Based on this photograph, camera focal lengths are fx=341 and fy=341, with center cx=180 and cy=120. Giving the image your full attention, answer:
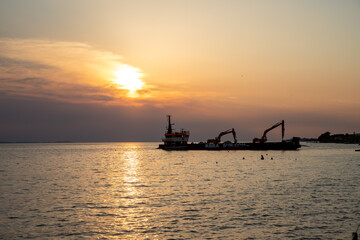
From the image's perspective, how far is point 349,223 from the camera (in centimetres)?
2616

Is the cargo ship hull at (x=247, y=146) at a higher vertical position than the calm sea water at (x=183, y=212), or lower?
higher

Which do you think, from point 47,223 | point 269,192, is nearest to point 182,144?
point 269,192

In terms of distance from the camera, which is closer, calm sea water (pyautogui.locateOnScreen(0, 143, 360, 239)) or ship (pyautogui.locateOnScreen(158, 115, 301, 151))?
calm sea water (pyautogui.locateOnScreen(0, 143, 360, 239))

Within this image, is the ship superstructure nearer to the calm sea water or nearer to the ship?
the ship

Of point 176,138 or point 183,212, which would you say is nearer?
point 183,212

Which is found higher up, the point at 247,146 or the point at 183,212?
the point at 247,146

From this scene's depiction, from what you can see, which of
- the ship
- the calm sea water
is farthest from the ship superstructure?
the calm sea water

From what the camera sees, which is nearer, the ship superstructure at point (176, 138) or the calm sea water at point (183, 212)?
the calm sea water at point (183, 212)

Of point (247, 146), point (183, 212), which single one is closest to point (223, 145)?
point (247, 146)

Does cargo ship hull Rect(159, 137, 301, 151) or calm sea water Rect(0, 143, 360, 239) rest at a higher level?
cargo ship hull Rect(159, 137, 301, 151)

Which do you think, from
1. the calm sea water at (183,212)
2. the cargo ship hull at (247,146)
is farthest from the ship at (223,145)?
the calm sea water at (183,212)

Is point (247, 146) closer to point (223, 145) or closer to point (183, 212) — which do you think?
point (223, 145)

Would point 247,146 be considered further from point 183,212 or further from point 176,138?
point 183,212

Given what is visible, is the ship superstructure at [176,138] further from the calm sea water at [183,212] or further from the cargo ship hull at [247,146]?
the calm sea water at [183,212]
